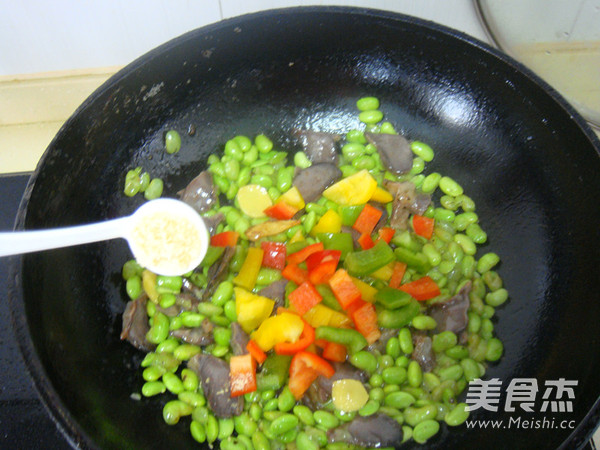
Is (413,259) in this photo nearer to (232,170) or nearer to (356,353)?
(356,353)

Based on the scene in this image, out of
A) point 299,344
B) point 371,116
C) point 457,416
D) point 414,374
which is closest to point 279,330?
point 299,344

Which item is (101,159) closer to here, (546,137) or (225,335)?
(225,335)

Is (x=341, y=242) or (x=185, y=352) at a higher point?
(x=341, y=242)

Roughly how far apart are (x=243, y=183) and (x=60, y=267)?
649mm

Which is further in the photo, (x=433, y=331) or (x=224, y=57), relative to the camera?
(x=224, y=57)

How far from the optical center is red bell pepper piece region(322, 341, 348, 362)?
142 centimetres

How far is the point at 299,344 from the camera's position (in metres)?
1.40

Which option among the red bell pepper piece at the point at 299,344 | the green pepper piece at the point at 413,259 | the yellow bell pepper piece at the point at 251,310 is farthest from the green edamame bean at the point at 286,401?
the green pepper piece at the point at 413,259

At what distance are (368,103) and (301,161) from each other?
1.05ft

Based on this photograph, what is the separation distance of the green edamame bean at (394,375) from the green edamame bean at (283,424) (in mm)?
279

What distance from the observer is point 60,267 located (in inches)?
55.4

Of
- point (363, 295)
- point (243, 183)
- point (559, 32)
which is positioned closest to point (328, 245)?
point (363, 295)

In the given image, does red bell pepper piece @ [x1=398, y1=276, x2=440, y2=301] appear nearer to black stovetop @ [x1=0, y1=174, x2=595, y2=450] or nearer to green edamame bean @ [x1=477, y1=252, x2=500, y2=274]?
green edamame bean @ [x1=477, y1=252, x2=500, y2=274]

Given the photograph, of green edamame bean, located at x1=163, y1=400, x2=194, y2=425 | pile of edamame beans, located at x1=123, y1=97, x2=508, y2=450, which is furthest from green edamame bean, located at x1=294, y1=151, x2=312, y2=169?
green edamame bean, located at x1=163, y1=400, x2=194, y2=425
